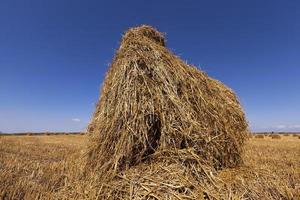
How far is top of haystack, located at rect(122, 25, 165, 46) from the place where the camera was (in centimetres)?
537

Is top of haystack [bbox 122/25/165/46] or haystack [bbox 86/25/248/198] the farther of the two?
top of haystack [bbox 122/25/165/46]

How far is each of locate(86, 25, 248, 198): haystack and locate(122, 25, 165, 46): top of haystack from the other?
0.13m

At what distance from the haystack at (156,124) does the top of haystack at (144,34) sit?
13 centimetres

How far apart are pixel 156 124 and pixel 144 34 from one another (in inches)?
74.5

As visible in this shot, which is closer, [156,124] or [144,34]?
[156,124]

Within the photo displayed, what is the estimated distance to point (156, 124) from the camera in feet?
15.3

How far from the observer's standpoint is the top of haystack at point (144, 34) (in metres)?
5.37

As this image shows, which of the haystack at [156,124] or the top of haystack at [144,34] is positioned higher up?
the top of haystack at [144,34]

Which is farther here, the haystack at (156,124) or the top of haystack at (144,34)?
the top of haystack at (144,34)

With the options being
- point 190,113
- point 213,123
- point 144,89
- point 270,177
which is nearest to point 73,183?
point 144,89

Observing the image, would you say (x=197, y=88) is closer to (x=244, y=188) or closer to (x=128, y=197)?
(x=244, y=188)

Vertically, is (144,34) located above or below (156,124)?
above

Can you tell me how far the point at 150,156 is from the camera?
14.5ft

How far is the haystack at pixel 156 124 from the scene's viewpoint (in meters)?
4.28
